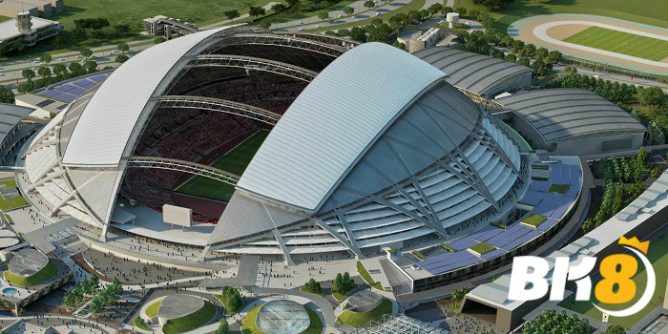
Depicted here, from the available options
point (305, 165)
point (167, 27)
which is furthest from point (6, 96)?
point (305, 165)

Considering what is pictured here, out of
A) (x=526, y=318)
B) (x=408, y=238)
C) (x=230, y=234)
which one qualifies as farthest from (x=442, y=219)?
(x=230, y=234)

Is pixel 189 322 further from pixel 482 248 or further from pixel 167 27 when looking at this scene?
pixel 167 27

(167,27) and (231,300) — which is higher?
(167,27)

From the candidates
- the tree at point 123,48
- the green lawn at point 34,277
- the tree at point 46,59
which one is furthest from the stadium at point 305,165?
the tree at point 123,48

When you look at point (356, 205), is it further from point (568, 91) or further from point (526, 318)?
point (568, 91)

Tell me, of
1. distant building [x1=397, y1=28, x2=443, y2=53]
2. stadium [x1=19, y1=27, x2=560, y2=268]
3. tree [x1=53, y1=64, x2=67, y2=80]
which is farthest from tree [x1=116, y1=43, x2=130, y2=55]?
distant building [x1=397, y1=28, x2=443, y2=53]

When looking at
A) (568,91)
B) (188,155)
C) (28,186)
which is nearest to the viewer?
(28,186)

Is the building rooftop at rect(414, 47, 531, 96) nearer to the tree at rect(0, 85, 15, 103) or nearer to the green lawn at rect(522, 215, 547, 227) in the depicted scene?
the green lawn at rect(522, 215, 547, 227)
